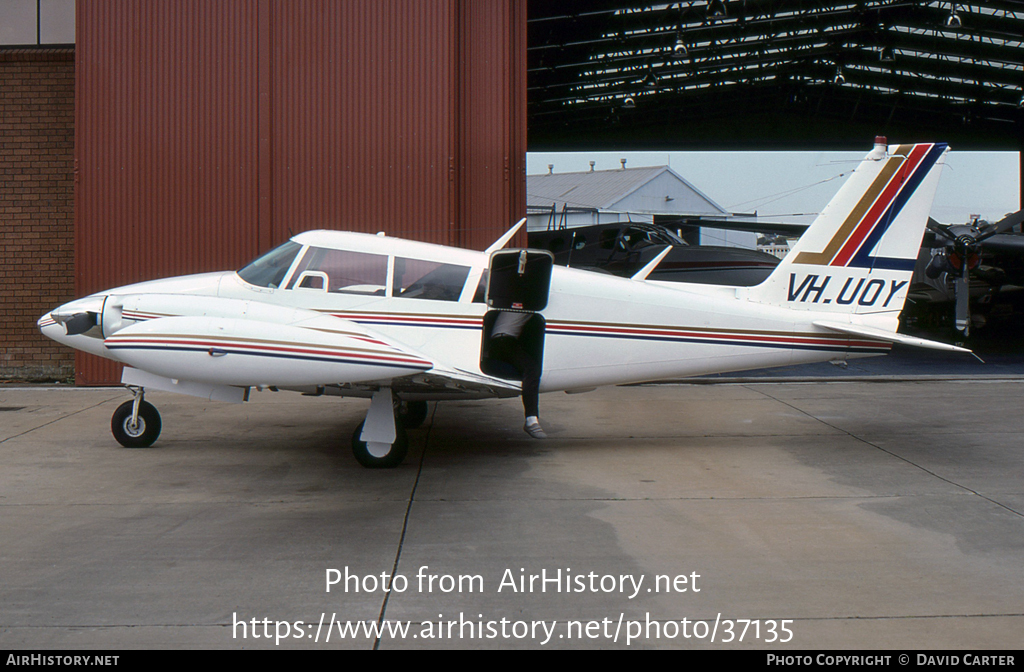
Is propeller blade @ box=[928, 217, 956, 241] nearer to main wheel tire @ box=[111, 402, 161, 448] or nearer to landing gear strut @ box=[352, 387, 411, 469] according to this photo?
landing gear strut @ box=[352, 387, 411, 469]

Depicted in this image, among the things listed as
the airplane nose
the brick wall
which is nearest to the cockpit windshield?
the airplane nose

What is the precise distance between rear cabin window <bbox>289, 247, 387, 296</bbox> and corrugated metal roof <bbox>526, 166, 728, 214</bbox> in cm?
1501

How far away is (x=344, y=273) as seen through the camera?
23.1 feet

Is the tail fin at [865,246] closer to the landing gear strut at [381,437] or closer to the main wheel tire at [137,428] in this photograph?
the landing gear strut at [381,437]

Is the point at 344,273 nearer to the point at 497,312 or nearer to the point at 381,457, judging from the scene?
the point at 497,312

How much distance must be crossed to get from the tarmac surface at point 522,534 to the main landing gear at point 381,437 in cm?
12

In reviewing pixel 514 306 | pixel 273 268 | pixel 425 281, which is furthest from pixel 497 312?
pixel 273 268

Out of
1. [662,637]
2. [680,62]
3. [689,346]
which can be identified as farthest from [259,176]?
[680,62]

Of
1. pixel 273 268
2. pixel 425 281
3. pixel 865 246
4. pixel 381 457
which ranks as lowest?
pixel 381 457

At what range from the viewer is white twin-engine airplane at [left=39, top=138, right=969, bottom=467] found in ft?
21.5

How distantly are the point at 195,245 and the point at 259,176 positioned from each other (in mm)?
1340

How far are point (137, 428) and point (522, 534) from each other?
4.41 metres

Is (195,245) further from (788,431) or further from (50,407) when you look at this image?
(788,431)

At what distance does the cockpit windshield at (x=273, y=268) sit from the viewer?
23.3 ft
